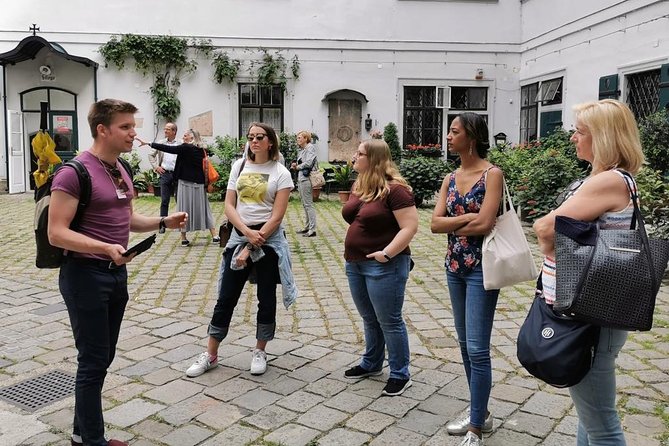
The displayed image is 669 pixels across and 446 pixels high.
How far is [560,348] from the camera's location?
2.44 meters

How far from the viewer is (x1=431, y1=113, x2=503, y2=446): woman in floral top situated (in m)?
3.46

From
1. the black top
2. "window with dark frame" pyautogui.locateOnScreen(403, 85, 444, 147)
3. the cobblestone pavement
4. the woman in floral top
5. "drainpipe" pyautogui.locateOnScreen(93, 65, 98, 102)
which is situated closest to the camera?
the woman in floral top

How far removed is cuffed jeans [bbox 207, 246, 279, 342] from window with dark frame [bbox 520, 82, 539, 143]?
14464 millimetres

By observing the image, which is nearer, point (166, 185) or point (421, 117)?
point (166, 185)

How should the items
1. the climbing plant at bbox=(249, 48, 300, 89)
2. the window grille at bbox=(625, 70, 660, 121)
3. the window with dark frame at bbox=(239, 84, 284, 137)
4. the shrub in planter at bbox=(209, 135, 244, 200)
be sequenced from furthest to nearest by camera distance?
1. the window with dark frame at bbox=(239, 84, 284, 137)
2. the climbing plant at bbox=(249, 48, 300, 89)
3. the shrub in planter at bbox=(209, 135, 244, 200)
4. the window grille at bbox=(625, 70, 660, 121)

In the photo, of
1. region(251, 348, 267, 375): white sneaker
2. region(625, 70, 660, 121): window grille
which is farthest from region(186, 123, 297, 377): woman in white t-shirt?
region(625, 70, 660, 121): window grille

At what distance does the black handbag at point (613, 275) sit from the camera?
2.29m

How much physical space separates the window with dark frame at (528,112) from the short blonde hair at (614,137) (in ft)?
51.9

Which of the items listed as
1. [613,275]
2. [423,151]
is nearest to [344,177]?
[423,151]

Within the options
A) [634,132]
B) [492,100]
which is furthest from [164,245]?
[492,100]

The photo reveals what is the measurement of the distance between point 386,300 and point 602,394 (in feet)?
5.78

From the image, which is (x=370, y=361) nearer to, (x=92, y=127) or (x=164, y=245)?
(x=92, y=127)

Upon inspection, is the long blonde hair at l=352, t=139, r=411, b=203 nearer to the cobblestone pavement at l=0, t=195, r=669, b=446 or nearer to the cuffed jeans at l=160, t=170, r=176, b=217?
the cobblestone pavement at l=0, t=195, r=669, b=446

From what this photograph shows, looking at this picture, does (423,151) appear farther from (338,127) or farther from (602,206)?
(602,206)
